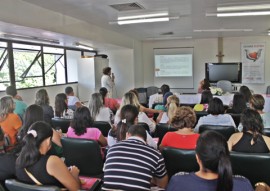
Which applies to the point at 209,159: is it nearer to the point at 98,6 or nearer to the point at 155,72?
the point at 98,6

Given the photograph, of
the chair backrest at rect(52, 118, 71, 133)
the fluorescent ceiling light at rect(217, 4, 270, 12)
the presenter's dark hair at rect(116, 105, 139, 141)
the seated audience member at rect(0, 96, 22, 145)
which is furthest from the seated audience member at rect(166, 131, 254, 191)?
the fluorescent ceiling light at rect(217, 4, 270, 12)

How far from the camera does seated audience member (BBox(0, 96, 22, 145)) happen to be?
130 inches

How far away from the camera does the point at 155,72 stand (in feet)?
34.8

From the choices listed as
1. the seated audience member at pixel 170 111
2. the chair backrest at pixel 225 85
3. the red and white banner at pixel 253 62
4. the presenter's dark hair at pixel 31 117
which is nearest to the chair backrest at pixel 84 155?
the presenter's dark hair at pixel 31 117

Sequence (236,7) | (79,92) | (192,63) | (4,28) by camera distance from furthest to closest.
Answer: (192,63) < (79,92) < (236,7) < (4,28)

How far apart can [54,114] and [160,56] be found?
672 centimetres

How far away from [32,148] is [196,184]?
1127 mm

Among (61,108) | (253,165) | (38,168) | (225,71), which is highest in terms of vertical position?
(225,71)

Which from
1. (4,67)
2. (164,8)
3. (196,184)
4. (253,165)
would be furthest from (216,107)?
(4,67)

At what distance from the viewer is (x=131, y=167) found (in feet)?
5.83

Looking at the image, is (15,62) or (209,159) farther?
(15,62)

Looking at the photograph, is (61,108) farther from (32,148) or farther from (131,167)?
(131,167)

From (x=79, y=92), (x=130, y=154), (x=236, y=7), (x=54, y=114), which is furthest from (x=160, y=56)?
(x=130, y=154)

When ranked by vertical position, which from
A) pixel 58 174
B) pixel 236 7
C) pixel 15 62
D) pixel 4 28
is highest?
pixel 236 7
